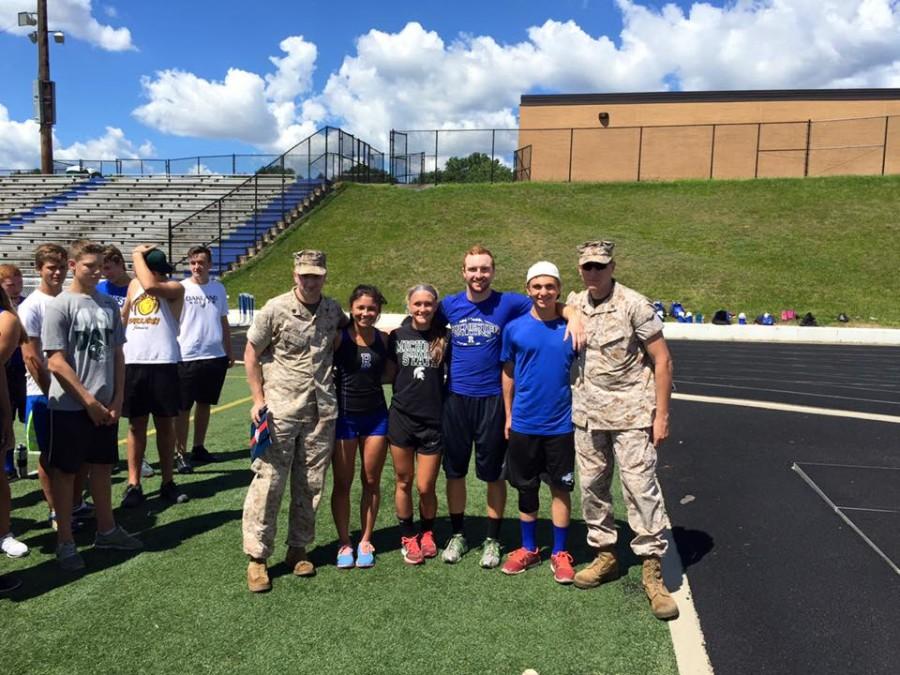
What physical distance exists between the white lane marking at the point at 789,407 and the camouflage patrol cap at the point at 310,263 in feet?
21.3

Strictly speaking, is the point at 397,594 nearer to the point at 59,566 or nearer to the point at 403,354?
the point at 403,354

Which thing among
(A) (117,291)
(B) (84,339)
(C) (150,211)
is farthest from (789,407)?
(C) (150,211)

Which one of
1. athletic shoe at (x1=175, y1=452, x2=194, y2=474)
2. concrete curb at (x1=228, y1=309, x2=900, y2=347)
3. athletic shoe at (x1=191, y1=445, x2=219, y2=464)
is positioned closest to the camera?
athletic shoe at (x1=175, y1=452, x2=194, y2=474)

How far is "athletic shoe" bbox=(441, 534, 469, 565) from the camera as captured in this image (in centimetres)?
365

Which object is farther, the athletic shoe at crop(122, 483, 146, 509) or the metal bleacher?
the metal bleacher

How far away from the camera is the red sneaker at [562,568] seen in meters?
3.41

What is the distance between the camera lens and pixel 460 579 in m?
3.46

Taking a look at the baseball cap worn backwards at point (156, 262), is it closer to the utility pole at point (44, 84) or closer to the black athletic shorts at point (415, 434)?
the black athletic shorts at point (415, 434)

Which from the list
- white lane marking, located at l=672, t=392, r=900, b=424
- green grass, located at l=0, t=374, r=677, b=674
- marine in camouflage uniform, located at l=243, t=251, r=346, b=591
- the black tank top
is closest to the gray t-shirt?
marine in camouflage uniform, located at l=243, t=251, r=346, b=591

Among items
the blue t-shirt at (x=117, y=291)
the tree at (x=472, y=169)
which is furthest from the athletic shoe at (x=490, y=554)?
the tree at (x=472, y=169)

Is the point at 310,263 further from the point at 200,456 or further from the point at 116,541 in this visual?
the point at 200,456

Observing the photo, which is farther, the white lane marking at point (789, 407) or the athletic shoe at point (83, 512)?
the white lane marking at point (789, 407)

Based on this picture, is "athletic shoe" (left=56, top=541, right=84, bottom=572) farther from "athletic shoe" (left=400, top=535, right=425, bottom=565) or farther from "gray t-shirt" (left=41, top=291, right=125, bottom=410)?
"athletic shoe" (left=400, top=535, right=425, bottom=565)

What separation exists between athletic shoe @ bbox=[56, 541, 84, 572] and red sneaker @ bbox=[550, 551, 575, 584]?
8.92 ft
